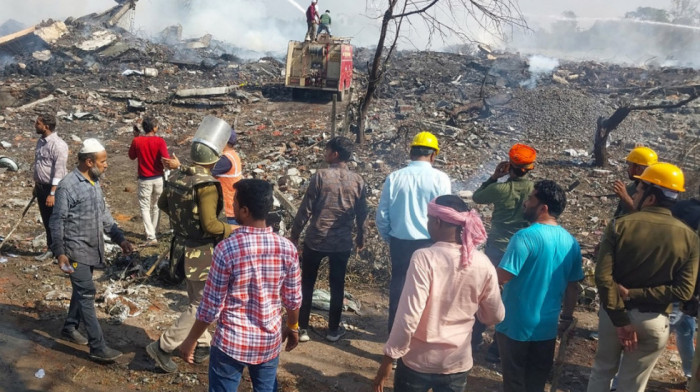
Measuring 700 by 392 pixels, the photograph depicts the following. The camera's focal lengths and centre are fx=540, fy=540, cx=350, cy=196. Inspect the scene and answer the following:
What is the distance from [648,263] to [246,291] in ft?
6.88

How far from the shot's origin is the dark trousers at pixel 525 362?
3047 mm

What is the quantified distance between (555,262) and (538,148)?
8407 millimetres

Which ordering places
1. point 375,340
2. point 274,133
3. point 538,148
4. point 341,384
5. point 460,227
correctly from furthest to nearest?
1. point 274,133
2. point 538,148
3. point 375,340
4. point 341,384
5. point 460,227

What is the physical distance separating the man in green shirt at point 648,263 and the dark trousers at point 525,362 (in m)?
0.41

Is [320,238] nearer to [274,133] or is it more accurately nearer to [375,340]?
[375,340]

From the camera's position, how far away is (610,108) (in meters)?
13.8

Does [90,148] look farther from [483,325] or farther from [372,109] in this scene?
[372,109]

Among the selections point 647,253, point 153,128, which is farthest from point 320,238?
point 153,128

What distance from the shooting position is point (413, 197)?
4.01 m

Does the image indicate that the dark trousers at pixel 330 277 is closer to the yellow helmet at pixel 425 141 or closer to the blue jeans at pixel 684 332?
the yellow helmet at pixel 425 141

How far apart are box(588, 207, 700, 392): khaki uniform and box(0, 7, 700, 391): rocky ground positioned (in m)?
1.29

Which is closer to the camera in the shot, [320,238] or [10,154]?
[320,238]

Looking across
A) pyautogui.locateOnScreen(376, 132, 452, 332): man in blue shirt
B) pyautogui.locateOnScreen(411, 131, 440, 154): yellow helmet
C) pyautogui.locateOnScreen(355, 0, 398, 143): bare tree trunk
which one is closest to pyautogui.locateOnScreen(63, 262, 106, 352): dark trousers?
pyautogui.locateOnScreen(376, 132, 452, 332): man in blue shirt

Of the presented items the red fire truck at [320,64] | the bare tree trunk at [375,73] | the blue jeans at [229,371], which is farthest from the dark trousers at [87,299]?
the red fire truck at [320,64]
